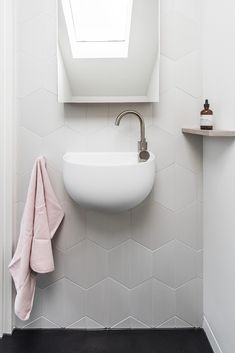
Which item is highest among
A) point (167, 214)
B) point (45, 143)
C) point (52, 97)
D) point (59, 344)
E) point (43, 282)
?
point (52, 97)

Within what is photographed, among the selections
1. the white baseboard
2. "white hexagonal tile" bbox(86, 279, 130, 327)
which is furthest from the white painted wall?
"white hexagonal tile" bbox(86, 279, 130, 327)

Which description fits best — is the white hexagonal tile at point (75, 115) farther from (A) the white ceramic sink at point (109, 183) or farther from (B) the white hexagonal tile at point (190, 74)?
(B) the white hexagonal tile at point (190, 74)

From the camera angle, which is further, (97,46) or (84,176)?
(97,46)

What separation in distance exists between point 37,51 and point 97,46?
27 cm

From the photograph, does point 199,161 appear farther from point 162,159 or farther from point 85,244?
point 85,244

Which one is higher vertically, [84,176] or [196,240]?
[84,176]

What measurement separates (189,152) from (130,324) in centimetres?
82

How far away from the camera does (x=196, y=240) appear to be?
1332 millimetres

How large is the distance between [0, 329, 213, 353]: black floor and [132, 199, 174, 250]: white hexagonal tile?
1.28ft

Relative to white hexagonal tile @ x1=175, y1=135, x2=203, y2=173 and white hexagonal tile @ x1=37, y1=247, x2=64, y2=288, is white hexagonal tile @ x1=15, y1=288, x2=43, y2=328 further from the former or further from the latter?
white hexagonal tile @ x1=175, y1=135, x2=203, y2=173

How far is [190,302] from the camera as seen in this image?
1.34 meters

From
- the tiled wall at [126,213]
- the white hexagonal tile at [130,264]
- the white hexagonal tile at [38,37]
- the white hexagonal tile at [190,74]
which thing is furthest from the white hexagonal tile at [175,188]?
the white hexagonal tile at [38,37]

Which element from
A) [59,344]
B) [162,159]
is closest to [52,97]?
[162,159]

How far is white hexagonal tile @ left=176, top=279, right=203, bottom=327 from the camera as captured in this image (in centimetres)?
134
